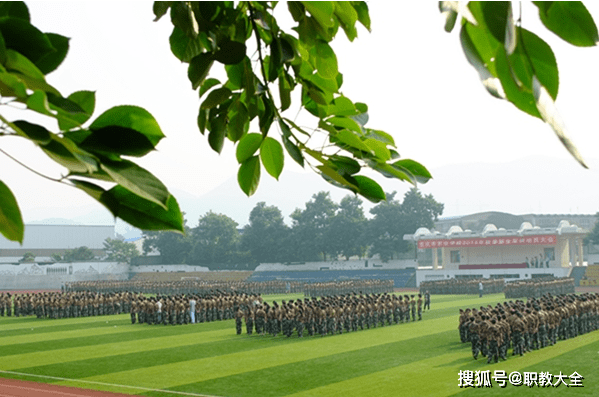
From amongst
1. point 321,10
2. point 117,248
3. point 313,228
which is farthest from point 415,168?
point 117,248

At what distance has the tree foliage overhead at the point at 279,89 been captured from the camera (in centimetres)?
137

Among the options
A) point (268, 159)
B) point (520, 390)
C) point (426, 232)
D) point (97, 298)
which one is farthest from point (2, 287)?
point (268, 159)

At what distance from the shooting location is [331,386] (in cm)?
1038

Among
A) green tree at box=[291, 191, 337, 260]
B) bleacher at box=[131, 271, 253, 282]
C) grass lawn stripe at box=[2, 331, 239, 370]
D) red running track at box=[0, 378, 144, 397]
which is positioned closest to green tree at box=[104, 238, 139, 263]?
bleacher at box=[131, 271, 253, 282]

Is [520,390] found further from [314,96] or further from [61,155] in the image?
[61,155]

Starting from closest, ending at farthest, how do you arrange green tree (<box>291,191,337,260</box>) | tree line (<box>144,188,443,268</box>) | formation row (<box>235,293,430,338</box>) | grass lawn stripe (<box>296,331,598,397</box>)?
1. grass lawn stripe (<box>296,331,598,397</box>)
2. formation row (<box>235,293,430,338</box>)
3. tree line (<box>144,188,443,268</box>)
4. green tree (<box>291,191,337,260</box>)

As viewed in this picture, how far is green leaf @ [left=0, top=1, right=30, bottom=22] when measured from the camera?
757 millimetres

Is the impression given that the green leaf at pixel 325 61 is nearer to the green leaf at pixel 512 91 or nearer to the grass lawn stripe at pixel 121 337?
the green leaf at pixel 512 91

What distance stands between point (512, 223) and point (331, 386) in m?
59.6

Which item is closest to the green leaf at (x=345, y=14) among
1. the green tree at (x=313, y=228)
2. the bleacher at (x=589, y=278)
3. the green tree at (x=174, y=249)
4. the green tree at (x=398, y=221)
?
the bleacher at (x=589, y=278)

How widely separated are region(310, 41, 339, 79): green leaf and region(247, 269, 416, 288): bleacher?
44.6 m

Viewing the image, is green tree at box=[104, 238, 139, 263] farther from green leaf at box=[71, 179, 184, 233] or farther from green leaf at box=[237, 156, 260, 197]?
green leaf at box=[71, 179, 184, 233]

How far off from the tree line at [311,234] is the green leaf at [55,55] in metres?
55.9

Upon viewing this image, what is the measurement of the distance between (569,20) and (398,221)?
58394 millimetres
